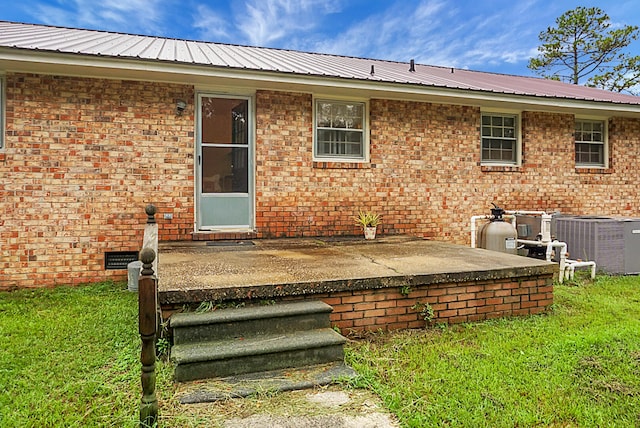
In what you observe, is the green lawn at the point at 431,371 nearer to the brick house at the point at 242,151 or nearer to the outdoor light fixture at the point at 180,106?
the brick house at the point at 242,151

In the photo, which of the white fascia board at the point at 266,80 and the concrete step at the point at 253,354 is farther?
the white fascia board at the point at 266,80

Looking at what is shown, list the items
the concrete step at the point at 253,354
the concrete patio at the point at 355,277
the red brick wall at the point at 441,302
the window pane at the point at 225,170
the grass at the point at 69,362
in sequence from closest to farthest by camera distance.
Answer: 1. the grass at the point at 69,362
2. the concrete step at the point at 253,354
3. the concrete patio at the point at 355,277
4. the red brick wall at the point at 441,302
5. the window pane at the point at 225,170

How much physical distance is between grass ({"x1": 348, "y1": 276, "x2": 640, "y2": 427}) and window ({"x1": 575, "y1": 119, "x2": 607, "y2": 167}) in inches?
212

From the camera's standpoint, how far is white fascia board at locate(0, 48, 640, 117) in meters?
5.17

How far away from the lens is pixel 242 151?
652 centimetres

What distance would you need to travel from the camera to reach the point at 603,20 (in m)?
19.9

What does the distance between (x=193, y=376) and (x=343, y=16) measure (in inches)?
853

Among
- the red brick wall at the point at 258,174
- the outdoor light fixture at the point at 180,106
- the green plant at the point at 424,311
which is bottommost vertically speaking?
the green plant at the point at 424,311

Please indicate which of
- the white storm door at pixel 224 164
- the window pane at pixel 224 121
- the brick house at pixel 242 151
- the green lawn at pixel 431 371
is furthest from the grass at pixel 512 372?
the window pane at pixel 224 121

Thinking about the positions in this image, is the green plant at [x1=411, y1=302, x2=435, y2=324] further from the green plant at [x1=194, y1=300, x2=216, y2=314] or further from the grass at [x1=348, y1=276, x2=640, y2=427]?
the green plant at [x1=194, y1=300, x2=216, y2=314]

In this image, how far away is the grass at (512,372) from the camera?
2.31 metres

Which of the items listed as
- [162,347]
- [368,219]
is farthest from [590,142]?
[162,347]

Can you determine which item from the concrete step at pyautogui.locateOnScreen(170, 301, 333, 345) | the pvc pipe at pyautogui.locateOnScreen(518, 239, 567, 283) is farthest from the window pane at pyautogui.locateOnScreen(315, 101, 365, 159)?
the concrete step at pyautogui.locateOnScreen(170, 301, 333, 345)

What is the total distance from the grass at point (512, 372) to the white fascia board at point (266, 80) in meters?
4.00
